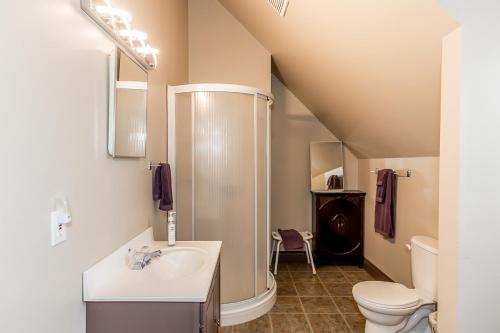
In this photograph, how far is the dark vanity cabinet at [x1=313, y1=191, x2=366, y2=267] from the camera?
12.2 feet

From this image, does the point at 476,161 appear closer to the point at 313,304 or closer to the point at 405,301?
the point at 405,301

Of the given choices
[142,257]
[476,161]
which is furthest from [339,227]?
[142,257]

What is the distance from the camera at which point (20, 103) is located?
2.77ft

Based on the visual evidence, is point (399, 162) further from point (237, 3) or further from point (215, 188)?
point (237, 3)

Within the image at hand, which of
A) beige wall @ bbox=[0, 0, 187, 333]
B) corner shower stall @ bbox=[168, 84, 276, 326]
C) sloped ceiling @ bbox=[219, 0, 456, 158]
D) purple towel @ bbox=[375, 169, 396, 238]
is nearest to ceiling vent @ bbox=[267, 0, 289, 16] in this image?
sloped ceiling @ bbox=[219, 0, 456, 158]

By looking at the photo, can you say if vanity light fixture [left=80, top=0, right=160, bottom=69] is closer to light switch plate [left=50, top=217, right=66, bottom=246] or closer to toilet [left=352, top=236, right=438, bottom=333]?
light switch plate [left=50, top=217, right=66, bottom=246]

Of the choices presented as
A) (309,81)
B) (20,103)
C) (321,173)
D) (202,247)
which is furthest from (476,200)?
(321,173)

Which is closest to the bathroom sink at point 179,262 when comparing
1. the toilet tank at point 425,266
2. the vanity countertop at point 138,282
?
the vanity countertop at point 138,282

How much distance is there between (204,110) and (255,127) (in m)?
0.46

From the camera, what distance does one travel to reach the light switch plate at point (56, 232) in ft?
3.20

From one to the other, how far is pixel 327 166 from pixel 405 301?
7.42 feet

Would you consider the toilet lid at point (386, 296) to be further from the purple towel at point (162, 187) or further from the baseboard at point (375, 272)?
the purple towel at point (162, 187)

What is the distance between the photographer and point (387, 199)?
9.76ft

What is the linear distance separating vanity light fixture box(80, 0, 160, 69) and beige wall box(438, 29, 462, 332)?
1.62 meters
